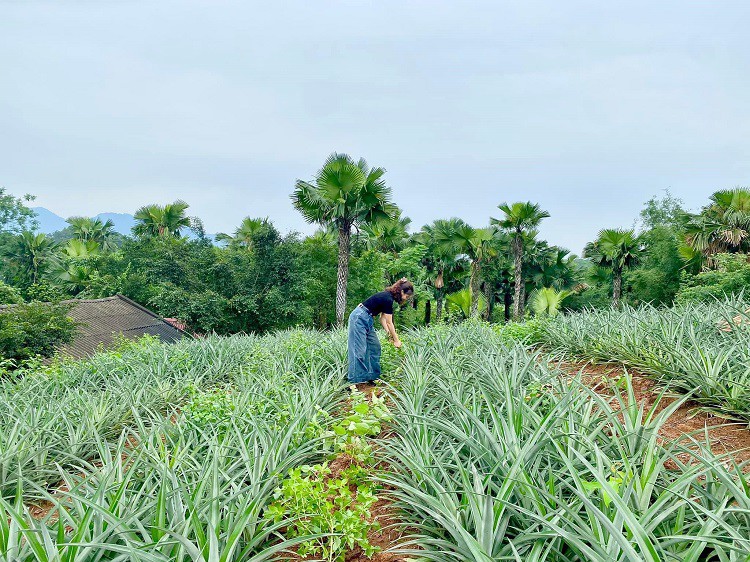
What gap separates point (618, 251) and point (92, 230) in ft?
141

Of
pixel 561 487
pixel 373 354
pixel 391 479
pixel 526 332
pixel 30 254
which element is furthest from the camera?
pixel 30 254

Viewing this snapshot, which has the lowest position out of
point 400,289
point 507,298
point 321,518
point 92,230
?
point 507,298

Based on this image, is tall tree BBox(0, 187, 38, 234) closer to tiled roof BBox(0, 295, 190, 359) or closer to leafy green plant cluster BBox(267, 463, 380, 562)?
tiled roof BBox(0, 295, 190, 359)

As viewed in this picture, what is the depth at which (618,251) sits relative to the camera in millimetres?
27000

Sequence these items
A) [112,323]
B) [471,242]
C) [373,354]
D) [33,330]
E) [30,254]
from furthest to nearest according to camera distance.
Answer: [30,254]
[471,242]
[112,323]
[33,330]
[373,354]

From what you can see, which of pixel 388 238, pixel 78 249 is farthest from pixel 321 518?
pixel 78 249

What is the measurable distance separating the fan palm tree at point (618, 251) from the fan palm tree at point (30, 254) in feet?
124

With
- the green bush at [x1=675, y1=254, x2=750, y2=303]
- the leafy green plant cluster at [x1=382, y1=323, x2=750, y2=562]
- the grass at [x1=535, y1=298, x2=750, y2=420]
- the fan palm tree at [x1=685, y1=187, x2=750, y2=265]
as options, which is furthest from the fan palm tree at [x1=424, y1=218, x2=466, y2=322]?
the leafy green plant cluster at [x1=382, y1=323, x2=750, y2=562]

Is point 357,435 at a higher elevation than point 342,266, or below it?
below

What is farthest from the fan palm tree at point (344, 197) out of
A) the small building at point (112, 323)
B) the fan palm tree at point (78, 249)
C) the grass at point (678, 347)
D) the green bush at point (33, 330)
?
the fan palm tree at point (78, 249)

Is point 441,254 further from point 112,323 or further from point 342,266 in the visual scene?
point 112,323

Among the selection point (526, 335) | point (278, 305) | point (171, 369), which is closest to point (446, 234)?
point (278, 305)

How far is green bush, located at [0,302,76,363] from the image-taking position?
1301 cm

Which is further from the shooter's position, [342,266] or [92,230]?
[92,230]
